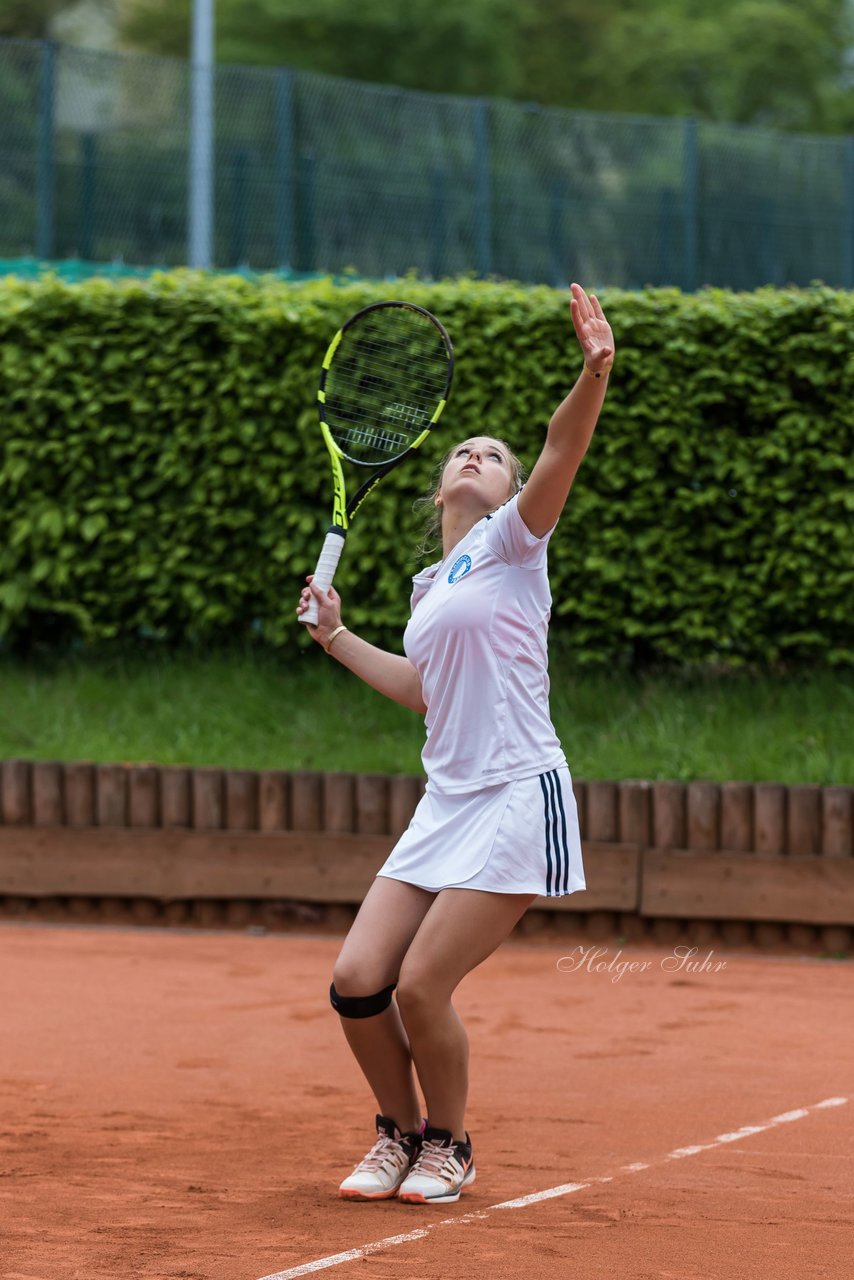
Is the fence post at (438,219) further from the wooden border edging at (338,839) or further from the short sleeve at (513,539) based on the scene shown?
the short sleeve at (513,539)

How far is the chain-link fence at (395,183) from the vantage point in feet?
46.1

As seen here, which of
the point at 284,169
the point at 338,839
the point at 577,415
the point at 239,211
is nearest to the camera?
the point at 577,415

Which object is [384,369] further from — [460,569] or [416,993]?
[416,993]

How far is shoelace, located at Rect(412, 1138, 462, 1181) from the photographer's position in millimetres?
4125

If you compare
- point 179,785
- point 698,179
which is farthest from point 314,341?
point 698,179

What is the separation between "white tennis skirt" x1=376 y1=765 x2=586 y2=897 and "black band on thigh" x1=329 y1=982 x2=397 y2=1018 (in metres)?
0.28

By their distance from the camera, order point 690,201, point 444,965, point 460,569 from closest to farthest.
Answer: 1. point 444,965
2. point 460,569
3. point 690,201

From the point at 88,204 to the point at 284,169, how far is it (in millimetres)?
Result: 1761

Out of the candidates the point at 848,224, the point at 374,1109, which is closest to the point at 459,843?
the point at 374,1109

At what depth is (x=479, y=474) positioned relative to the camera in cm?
429

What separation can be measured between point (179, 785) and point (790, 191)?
499 inches

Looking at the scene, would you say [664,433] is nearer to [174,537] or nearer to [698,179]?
[174,537]

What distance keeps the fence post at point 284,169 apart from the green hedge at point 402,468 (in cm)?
613

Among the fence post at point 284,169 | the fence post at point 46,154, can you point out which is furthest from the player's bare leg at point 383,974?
the fence post at point 284,169
